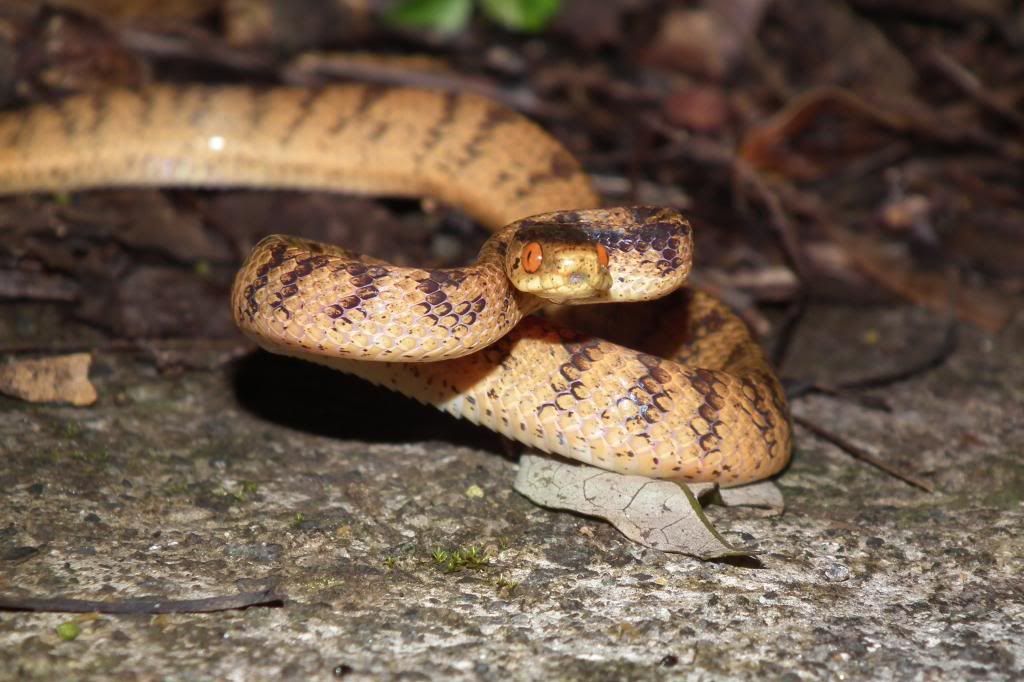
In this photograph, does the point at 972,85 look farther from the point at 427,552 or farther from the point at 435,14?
the point at 427,552

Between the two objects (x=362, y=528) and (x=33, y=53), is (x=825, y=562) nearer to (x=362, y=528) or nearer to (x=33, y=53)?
(x=362, y=528)

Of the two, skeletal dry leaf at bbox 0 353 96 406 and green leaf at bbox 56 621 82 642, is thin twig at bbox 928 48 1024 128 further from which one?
green leaf at bbox 56 621 82 642

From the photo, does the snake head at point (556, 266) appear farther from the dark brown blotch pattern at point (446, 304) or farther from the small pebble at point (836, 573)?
the small pebble at point (836, 573)

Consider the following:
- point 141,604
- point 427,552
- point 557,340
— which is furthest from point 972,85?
point 141,604

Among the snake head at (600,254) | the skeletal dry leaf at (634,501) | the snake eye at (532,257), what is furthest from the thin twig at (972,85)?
the snake eye at (532,257)

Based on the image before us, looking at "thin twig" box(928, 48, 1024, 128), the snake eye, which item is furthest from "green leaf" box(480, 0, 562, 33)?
the snake eye

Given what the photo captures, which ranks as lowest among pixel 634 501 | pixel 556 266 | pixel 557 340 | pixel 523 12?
pixel 634 501
